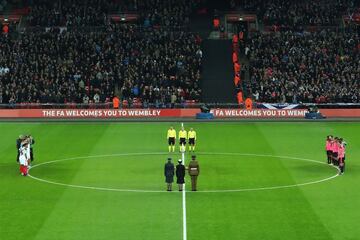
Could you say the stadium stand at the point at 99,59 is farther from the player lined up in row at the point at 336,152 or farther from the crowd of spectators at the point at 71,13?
the player lined up in row at the point at 336,152

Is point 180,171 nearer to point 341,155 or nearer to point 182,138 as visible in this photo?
point 341,155

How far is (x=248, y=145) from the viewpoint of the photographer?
50.0m

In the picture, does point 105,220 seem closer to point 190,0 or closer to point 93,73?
point 93,73

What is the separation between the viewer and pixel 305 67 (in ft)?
233

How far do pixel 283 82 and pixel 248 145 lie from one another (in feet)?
65.2

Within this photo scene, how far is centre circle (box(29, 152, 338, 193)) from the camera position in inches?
1447

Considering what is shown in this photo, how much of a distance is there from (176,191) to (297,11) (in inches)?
1926

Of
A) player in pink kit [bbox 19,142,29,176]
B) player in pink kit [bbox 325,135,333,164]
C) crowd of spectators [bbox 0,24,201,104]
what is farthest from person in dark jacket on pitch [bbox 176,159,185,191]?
crowd of spectators [bbox 0,24,201,104]

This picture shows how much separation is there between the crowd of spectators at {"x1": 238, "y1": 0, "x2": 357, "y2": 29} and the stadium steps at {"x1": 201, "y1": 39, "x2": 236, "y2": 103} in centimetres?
559

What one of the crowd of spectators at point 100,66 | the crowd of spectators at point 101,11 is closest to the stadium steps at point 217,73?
the crowd of spectators at point 100,66

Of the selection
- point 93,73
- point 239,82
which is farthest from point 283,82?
point 93,73

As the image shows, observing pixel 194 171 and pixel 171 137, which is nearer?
pixel 194 171

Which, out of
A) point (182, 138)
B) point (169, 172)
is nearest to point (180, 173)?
point (169, 172)

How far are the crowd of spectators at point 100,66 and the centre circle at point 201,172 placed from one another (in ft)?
72.4
